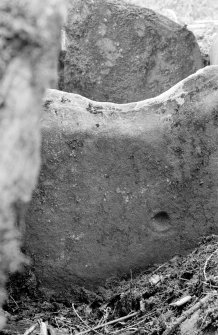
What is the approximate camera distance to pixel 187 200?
244 centimetres

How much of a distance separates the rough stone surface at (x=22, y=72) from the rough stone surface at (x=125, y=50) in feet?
6.87

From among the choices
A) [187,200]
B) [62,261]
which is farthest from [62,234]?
[187,200]

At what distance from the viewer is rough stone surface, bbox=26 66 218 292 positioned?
2.37 metres

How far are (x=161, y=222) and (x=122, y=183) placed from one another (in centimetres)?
18

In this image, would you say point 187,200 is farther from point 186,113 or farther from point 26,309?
point 26,309

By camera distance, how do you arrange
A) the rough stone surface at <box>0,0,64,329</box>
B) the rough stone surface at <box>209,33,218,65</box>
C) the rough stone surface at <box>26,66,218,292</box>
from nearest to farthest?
the rough stone surface at <box>0,0,64,329</box> → the rough stone surface at <box>26,66,218,292</box> → the rough stone surface at <box>209,33,218,65</box>

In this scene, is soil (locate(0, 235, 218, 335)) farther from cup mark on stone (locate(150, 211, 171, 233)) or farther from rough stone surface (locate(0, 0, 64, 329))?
rough stone surface (locate(0, 0, 64, 329))

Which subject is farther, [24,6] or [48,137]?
[48,137]

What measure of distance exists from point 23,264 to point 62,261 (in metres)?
0.12

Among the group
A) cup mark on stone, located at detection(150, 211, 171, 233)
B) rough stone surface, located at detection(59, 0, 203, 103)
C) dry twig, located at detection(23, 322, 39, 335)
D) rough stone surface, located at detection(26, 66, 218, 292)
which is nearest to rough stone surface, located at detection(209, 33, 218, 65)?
rough stone surface, located at detection(59, 0, 203, 103)

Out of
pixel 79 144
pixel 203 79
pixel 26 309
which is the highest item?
pixel 203 79

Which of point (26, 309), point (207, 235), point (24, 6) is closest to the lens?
point (24, 6)

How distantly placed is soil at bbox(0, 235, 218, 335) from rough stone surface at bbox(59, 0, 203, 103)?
37.6 inches

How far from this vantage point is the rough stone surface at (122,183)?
2.37 meters
